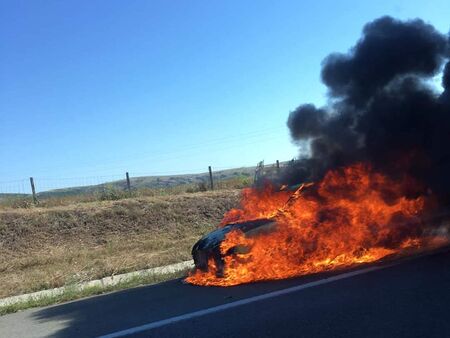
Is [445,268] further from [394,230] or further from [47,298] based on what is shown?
[47,298]

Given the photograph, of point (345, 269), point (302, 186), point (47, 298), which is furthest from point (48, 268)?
point (345, 269)

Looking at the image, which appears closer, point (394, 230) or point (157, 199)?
point (394, 230)

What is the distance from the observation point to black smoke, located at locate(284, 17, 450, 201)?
7.61m

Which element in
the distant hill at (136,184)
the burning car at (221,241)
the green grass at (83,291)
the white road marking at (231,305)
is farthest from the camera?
the distant hill at (136,184)

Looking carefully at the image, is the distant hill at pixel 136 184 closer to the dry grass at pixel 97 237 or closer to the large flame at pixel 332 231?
the dry grass at pixel 97 237

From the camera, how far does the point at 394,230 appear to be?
274 inches

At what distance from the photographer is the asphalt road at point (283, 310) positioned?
441cm

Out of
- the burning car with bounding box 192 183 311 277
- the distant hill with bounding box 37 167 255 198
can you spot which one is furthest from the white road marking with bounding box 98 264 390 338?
the distant hill with bounding box 37 167 255 198

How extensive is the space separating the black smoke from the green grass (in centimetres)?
302

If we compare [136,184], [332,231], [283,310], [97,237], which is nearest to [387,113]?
[332,231]

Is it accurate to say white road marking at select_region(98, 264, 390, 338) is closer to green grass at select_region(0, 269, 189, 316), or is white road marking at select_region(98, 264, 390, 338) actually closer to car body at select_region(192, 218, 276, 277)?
car body at select_region(192, 218, 276, 277)

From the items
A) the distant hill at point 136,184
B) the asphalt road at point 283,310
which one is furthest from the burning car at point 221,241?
the distant hill at point 136,184

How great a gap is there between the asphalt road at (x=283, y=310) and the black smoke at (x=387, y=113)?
5.55ft

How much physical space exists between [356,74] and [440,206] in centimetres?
302
